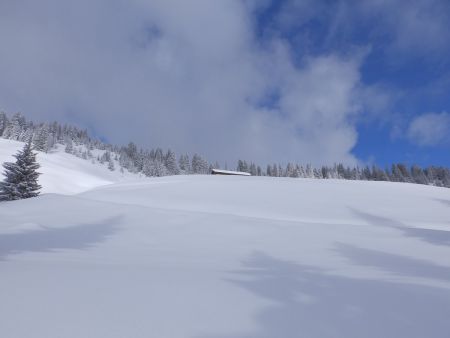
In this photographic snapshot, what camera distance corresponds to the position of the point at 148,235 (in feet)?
35.8

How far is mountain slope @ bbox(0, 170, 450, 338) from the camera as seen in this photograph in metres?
3.45

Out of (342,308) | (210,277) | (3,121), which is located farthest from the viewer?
(3,121)

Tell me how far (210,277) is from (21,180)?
29573mm

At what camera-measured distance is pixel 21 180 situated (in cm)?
2667

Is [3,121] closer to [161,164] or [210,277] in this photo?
[161,164]

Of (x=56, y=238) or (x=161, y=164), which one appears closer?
(x=56, y=238)

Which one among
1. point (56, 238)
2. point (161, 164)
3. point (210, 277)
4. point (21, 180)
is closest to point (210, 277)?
point (210, 277)

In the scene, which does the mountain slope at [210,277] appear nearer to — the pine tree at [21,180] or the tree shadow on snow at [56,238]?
the tree shadow on snow at [56,238]

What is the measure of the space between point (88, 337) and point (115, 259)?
14.4 ft

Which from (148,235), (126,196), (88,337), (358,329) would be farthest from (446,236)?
(126,196)

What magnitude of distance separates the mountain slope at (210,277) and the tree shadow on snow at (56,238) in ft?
0.15

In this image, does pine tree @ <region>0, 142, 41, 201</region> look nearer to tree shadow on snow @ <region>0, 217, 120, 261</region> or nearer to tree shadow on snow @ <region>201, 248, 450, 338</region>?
tree shadow on snow @ <region>0, 217, 120, 261</region>

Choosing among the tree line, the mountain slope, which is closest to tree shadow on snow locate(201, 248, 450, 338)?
the mountain slope

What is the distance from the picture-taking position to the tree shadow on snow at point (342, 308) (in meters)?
3.36
